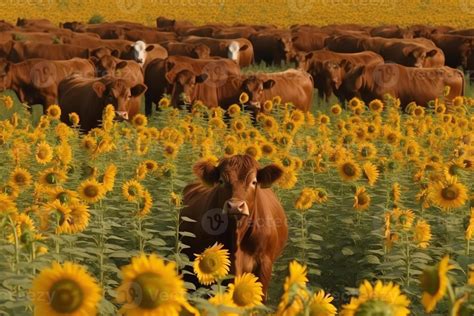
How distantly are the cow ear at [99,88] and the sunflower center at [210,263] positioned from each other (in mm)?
9553

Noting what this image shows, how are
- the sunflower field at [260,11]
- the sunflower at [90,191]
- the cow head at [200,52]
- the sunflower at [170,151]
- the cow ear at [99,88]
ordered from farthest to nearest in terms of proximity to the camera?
1. the sunflower field at [260,11]
2. the cow head at [200,52]
3. the cow ear at [99,88]
4. the sunflower at [170,151]
5. the sunflower at [90,191]

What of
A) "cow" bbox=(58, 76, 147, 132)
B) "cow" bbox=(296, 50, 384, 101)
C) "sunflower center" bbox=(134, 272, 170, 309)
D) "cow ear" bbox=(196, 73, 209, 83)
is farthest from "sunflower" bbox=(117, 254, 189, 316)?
"cow" bbox=(296, 50, 384, 101)

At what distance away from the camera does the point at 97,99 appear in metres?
12.7

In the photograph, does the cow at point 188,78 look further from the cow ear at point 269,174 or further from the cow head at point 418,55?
the cow head at point 418,55

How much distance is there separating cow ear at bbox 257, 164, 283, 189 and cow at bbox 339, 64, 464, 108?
11.7 m

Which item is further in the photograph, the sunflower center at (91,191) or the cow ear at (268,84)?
the cow ear at (268,84)

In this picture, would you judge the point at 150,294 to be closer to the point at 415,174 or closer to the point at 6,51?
the point at 415,174

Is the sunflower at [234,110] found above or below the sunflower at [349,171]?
below

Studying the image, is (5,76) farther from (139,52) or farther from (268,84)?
(139,52)

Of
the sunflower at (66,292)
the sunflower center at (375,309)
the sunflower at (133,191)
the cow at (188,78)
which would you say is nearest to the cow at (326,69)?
the cow at (188,78)

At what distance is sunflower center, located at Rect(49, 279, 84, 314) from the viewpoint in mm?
2158

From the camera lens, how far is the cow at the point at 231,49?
26953 millimetres

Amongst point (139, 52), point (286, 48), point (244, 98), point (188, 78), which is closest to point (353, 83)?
point (188, 78)

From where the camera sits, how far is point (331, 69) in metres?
19.2
